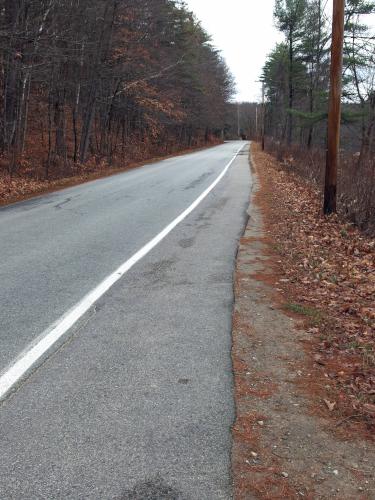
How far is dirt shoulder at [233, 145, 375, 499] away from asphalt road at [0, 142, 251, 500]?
0.60 feet

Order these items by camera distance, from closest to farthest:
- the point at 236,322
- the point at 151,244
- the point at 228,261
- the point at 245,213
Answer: the point at 236,322
the point at 228,261
the point at 151,244
the point at 245,213

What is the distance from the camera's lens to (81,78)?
80.8 ft

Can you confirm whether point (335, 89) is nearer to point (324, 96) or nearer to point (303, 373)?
point (303, 373)

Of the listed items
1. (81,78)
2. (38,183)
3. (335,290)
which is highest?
(81,78)

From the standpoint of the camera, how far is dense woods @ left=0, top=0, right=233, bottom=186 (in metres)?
18.3

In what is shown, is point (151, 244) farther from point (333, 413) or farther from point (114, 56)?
point (114, 56)

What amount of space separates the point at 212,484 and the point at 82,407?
1.17 meters

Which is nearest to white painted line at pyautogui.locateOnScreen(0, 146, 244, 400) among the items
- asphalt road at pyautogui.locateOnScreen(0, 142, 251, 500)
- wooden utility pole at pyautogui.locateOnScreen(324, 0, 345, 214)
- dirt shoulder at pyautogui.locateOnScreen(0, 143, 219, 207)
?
asphalt road at pyautogui.locateOnScreen(0, 142, 251, 500)

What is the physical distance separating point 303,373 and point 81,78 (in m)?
23.8

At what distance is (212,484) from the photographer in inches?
104

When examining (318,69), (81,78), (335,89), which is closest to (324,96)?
(318,69)

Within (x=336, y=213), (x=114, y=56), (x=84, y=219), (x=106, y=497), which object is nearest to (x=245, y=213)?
(x=336, y=213)

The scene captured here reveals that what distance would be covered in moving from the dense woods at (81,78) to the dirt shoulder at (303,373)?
11.6 m

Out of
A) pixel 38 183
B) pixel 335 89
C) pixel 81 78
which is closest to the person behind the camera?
pixel 335 89
